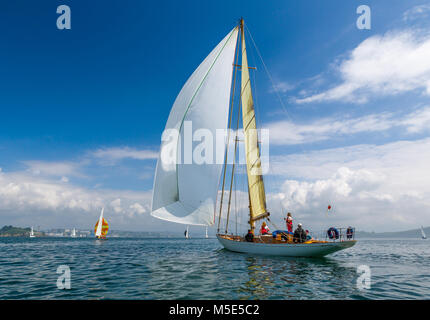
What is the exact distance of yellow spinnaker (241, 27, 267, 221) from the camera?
26.0 metres

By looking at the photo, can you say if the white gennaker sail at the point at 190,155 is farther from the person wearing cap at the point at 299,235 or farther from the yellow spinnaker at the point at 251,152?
the person wearing cap at the point at 299,235

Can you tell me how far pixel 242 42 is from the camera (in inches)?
1130

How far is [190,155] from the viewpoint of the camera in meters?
21.0

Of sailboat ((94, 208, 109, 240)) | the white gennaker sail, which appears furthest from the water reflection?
sailboat ((94, 208, 109, 240))

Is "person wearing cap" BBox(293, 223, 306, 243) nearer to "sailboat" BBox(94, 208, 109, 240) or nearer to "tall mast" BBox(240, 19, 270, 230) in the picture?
"tall mast" BBox(240, 19, 270, 230)

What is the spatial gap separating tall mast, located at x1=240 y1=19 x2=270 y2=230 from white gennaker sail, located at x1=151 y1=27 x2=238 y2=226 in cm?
392

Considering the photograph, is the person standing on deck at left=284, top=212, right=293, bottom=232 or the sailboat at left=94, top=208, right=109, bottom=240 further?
the sailboat at left=94, top=208, right=109, bottom=240

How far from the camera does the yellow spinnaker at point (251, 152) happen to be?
26031 millimetres

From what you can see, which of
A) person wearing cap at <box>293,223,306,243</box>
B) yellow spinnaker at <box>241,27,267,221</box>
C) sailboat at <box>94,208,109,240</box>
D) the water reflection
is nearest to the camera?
the water reflection

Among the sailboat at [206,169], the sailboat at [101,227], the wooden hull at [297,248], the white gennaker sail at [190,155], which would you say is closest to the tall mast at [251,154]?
the sailboat at [206,169]

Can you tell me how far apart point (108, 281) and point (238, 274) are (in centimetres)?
706

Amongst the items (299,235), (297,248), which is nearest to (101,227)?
(299,235)

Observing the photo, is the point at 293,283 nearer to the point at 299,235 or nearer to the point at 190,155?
the point at 299,235
